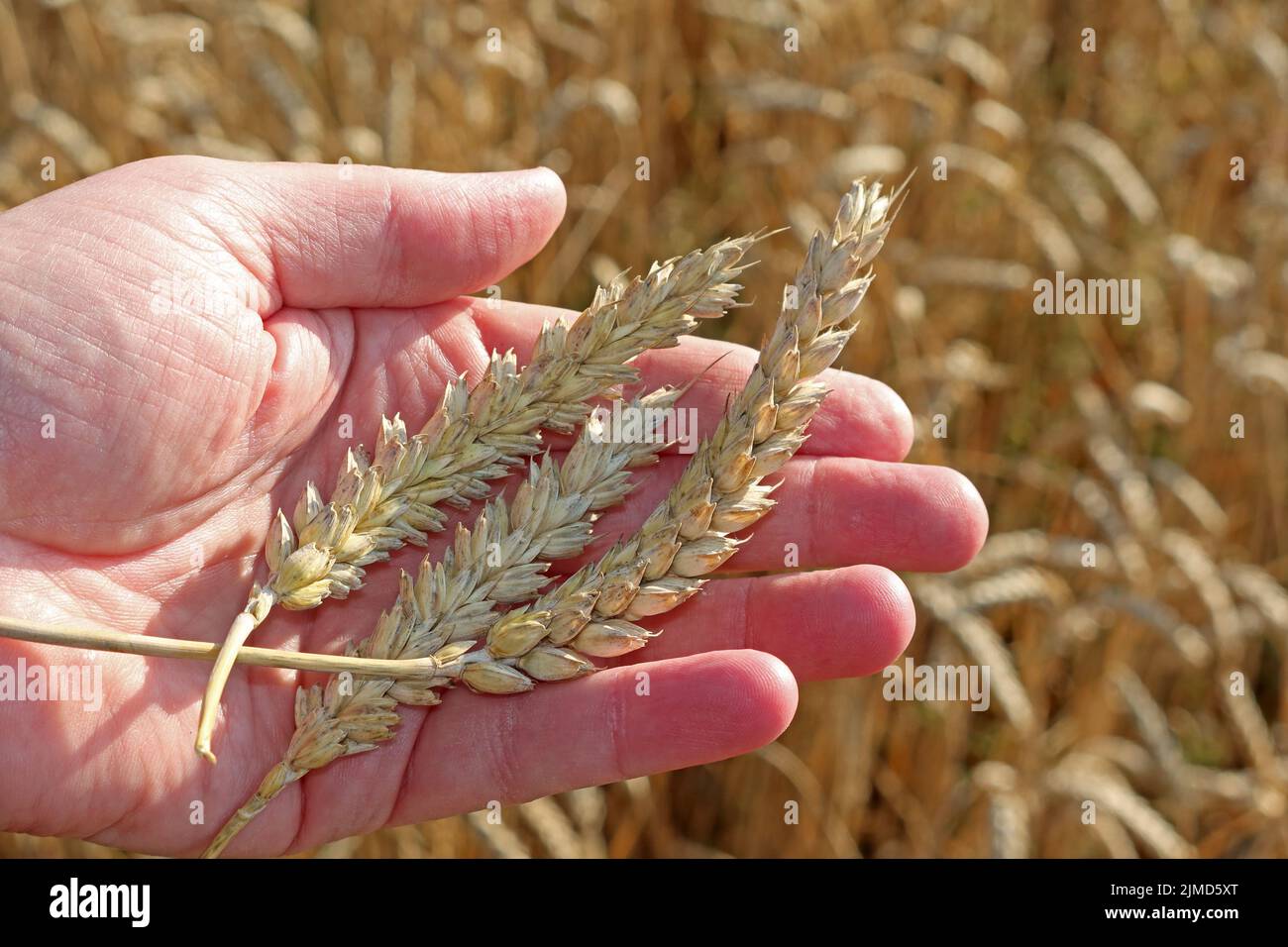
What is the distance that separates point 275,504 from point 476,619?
0.55m

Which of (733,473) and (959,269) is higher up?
(959,269)

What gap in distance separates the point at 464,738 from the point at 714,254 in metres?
0.96

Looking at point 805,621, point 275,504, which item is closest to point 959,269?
point 805,621

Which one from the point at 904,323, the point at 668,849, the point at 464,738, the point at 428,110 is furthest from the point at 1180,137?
the point at 464,738

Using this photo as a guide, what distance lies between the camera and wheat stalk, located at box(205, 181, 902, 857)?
1932 millimetres

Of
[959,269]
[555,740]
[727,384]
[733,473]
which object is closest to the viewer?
[733,473]

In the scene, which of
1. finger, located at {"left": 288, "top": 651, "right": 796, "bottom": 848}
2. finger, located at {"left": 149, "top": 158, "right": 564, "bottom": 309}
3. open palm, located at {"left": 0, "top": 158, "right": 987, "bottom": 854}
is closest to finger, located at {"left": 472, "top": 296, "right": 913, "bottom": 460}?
open palm, located at {"left": 0, "top": 158, "right": 987, "bottom": 854}

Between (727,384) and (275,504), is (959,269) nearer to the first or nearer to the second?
(727,384)

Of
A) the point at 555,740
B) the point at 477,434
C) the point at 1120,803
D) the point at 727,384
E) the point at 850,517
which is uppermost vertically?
the point at 727,384

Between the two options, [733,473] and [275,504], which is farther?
[275,504]

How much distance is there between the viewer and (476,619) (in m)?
2.00

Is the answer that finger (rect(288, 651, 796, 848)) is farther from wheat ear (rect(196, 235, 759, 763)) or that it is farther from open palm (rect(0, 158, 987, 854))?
wheat ear (rect(196, 235, 759, 763))

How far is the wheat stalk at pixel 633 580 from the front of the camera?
1932 mm

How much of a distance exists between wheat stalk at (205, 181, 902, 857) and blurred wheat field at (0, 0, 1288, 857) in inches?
Answer: 25.2
